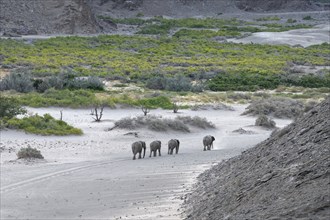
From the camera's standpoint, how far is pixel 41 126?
22.6 metres

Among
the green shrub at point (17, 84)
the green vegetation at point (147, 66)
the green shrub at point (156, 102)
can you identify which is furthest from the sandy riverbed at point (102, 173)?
the green shrub at point (17, 84)

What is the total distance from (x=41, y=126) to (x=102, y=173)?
6.63 meters

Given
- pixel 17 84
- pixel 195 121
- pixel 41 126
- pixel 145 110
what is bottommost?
pixel 195 121

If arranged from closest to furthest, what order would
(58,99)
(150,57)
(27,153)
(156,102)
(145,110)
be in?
(27,153)
(145,110)
(58,99)
(156,102)
(150,57)

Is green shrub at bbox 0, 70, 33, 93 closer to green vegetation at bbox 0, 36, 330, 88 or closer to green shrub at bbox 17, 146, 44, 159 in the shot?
green vegetation at bbox 0, 36, 330, 88

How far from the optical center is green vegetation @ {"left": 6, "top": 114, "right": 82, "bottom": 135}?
2198cm

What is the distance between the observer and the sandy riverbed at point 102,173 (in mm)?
12773

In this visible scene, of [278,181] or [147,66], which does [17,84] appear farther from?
[278,181]

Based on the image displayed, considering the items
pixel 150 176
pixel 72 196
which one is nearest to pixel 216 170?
pixel 150 176

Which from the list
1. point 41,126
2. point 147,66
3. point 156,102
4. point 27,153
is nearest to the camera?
point 27,153

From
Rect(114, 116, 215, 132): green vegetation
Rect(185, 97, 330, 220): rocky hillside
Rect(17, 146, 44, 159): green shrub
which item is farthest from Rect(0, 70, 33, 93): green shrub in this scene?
Rect(185, 97, 330, 220): rocky hillside

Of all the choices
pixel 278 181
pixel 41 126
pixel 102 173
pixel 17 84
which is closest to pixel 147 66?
pixel 17 84

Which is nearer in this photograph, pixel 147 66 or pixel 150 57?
pixel 147 66

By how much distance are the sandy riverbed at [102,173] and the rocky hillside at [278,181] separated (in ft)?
2.51
